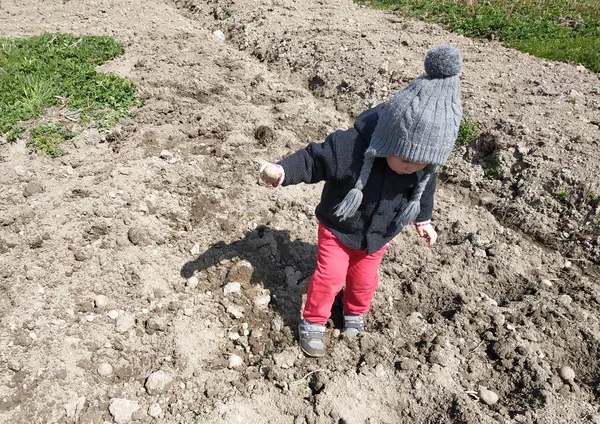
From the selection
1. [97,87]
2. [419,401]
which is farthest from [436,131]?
[97,87]

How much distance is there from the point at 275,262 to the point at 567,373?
6.50ft

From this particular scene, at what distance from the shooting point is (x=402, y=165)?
7.23 feet

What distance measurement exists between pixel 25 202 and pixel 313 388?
8.55 feet

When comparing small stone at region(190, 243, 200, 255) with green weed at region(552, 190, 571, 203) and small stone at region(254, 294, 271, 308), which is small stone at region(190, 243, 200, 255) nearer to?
small stone at region(254, 294, 271, 308)

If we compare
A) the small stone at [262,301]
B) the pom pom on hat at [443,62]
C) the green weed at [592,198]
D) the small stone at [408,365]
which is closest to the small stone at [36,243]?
the small stone at [262,301]

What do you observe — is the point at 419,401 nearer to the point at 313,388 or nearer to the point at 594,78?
the point at 313,388

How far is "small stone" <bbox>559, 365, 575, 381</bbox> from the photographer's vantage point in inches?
110

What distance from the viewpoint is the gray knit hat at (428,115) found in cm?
196

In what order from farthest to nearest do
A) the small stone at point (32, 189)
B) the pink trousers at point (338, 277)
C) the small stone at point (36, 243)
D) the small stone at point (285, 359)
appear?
1. the small stone at point (32, 189)
2. the small stone at point (36, 243)
3. the small stone at point (285, 359)
4. the pink trousers at point (338, 277)

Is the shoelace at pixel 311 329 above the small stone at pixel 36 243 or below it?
above

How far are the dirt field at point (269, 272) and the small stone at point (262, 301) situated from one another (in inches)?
0.4

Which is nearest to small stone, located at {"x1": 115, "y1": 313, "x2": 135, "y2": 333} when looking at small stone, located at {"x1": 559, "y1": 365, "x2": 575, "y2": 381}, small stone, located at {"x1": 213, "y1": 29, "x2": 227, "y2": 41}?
small stone, located at {"x1": 559, "y1": 365, "x2": 575, "y2": 381}

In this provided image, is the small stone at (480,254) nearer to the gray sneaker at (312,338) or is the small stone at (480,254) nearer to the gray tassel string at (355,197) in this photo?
the gray sneaker at (312,338)

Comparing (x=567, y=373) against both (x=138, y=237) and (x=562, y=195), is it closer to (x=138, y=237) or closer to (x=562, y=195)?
(x=562, y=195)
